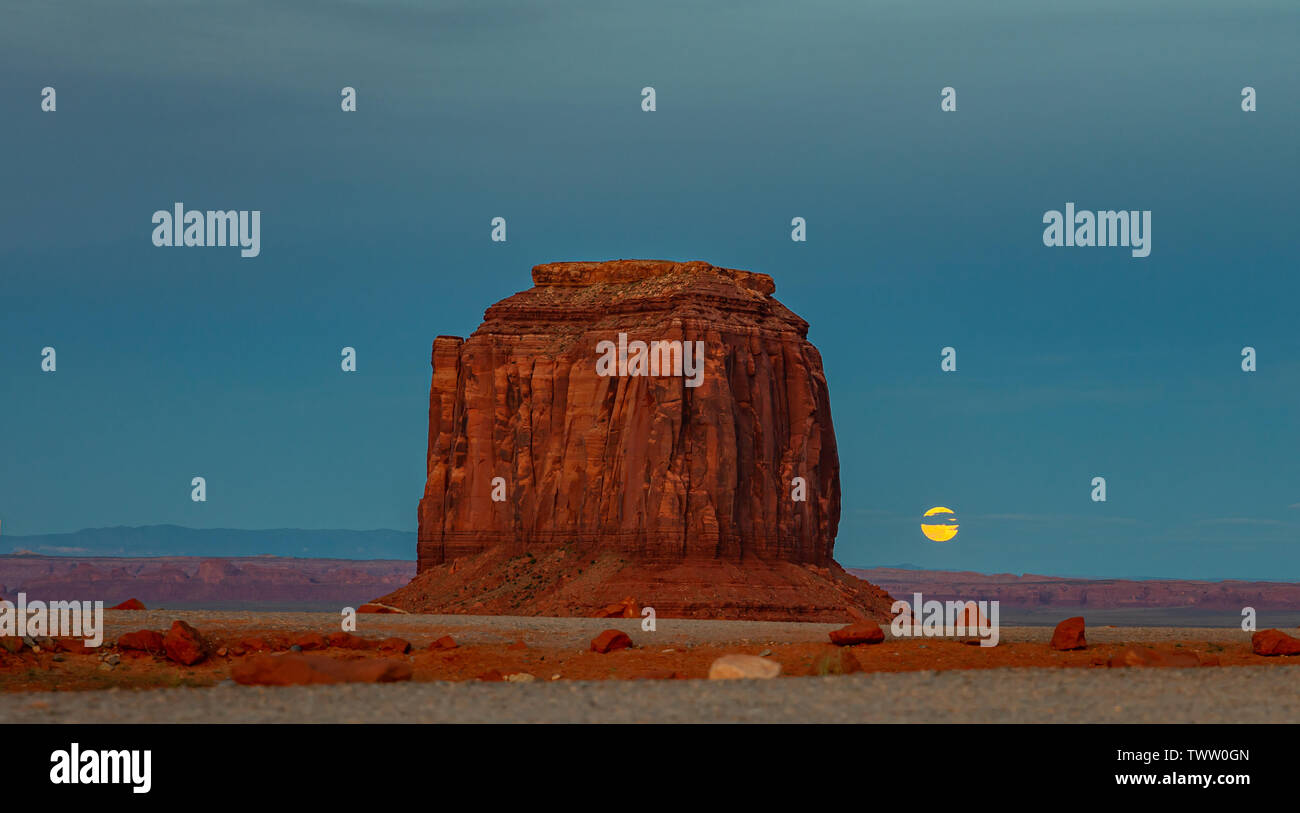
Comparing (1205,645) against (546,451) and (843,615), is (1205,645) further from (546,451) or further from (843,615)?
(546,451)

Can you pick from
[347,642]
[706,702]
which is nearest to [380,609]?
[347,642]

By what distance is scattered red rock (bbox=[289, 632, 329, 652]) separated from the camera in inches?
1842

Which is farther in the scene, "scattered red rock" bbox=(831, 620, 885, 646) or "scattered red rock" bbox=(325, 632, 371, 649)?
"scattered red rock" bbox=(325, 632, 371, 649)

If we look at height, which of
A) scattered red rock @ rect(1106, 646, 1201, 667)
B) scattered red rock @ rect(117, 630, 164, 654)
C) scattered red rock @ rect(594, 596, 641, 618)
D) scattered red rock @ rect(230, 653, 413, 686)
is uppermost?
scattered red rock @ rect(230, 653, 413, 686)

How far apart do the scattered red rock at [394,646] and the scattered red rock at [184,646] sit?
5.70 metres

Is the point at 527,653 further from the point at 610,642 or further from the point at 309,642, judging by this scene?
the point at 309,642

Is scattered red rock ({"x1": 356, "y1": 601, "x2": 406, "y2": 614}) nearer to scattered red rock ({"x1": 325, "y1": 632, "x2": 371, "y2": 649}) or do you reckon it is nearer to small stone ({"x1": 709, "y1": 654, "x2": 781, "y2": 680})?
scattered red rock ({"x1": 325, "y1": 632, "x2": 371, "y2": 649})

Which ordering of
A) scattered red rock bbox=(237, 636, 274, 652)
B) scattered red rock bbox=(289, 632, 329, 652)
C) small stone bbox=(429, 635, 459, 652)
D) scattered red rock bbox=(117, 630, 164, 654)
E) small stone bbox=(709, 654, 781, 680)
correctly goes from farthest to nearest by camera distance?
1. small stone bbox=(429, 635, 459, 652)
2. scattered red rock bbox=(289, 632, 329, 652)
3. scattered red rock bbox=(237, 636, 274, 652)
4. scattered red rock bbox=(117, 630, 164, 654)
5. small stone bbox=(709, 654, 781, 680)

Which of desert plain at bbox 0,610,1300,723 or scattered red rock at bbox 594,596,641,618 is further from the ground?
desert plain at bbox 0,610,1300,723

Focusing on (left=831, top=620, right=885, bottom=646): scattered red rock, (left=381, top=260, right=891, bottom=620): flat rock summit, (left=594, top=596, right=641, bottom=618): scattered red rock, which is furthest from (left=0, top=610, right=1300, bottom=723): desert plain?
(left=381, top=260, right=891, bottom=620): flat rock summit

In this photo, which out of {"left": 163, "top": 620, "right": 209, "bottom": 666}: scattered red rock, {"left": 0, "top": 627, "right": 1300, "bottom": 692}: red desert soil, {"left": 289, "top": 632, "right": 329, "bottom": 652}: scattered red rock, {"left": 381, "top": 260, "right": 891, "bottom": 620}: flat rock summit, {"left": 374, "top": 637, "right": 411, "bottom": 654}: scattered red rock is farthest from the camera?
{"left": 381, "top": 260, "right": 891, "bottom": 620}: flat rock summit

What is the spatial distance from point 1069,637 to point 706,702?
25395mm

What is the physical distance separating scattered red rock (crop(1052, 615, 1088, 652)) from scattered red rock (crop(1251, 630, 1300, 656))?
4957 millimetres

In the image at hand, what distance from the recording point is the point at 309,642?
4741 centimetres
